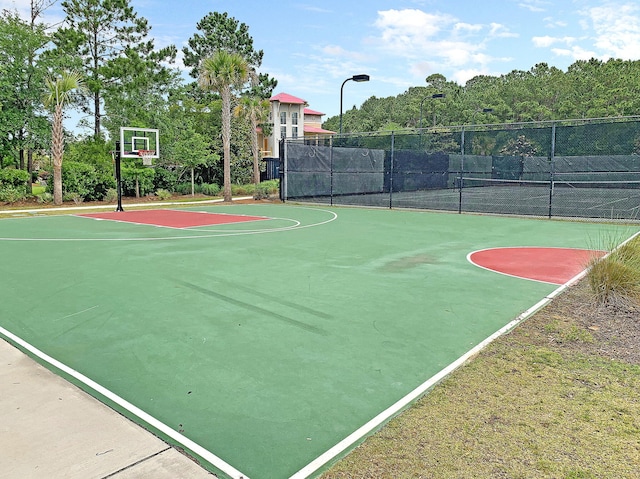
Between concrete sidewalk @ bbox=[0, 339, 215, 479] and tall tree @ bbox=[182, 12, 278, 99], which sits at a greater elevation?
tall tree @ bbox=[182, 12, 278, 99]

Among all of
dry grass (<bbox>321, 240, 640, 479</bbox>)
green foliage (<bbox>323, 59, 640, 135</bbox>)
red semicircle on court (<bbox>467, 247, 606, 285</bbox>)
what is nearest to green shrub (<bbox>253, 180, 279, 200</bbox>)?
red semicircle on court (<bbox>467, 247, 606, 285</bbox>)

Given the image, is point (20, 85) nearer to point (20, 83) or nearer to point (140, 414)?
point (20, 83)

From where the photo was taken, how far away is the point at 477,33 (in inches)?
931

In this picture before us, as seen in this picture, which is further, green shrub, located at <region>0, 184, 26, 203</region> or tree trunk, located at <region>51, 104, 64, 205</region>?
tree trunk, located at <region>51, 104, 64, 205</region>

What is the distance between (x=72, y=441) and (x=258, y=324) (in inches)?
79.8

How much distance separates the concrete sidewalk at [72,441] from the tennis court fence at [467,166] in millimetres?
14296

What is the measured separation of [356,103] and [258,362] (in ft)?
279

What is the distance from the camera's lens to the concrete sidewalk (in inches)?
87.1

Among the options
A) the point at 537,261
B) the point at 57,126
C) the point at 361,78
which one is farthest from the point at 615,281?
the point at 57,126

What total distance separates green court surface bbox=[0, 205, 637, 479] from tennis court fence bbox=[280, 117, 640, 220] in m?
9.84

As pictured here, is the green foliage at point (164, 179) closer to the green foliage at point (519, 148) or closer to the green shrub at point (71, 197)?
the green shrub at point (71, 197)

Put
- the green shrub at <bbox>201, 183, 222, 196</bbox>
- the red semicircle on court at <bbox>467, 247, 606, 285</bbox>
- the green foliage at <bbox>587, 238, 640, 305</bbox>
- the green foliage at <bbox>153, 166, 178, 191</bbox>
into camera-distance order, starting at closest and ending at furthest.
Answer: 1. the green foliage at <bbox>587, 238, 640, 305</bbox>
2. the red semicircle on court at <bbox>467, 247, 606, 285</bbox>
3. the green foliage at <bbox>153, 166, 178, 191</bbox>
4. the green shrub at <bbox>201, 183, 222, 196</bbox>

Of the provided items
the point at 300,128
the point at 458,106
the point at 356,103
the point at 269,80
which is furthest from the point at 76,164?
the point at 356,103

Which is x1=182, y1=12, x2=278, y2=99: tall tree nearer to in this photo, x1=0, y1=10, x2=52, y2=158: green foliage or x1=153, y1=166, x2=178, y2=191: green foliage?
x1=153, y1=166, x2=178, y2=191: green foliage
